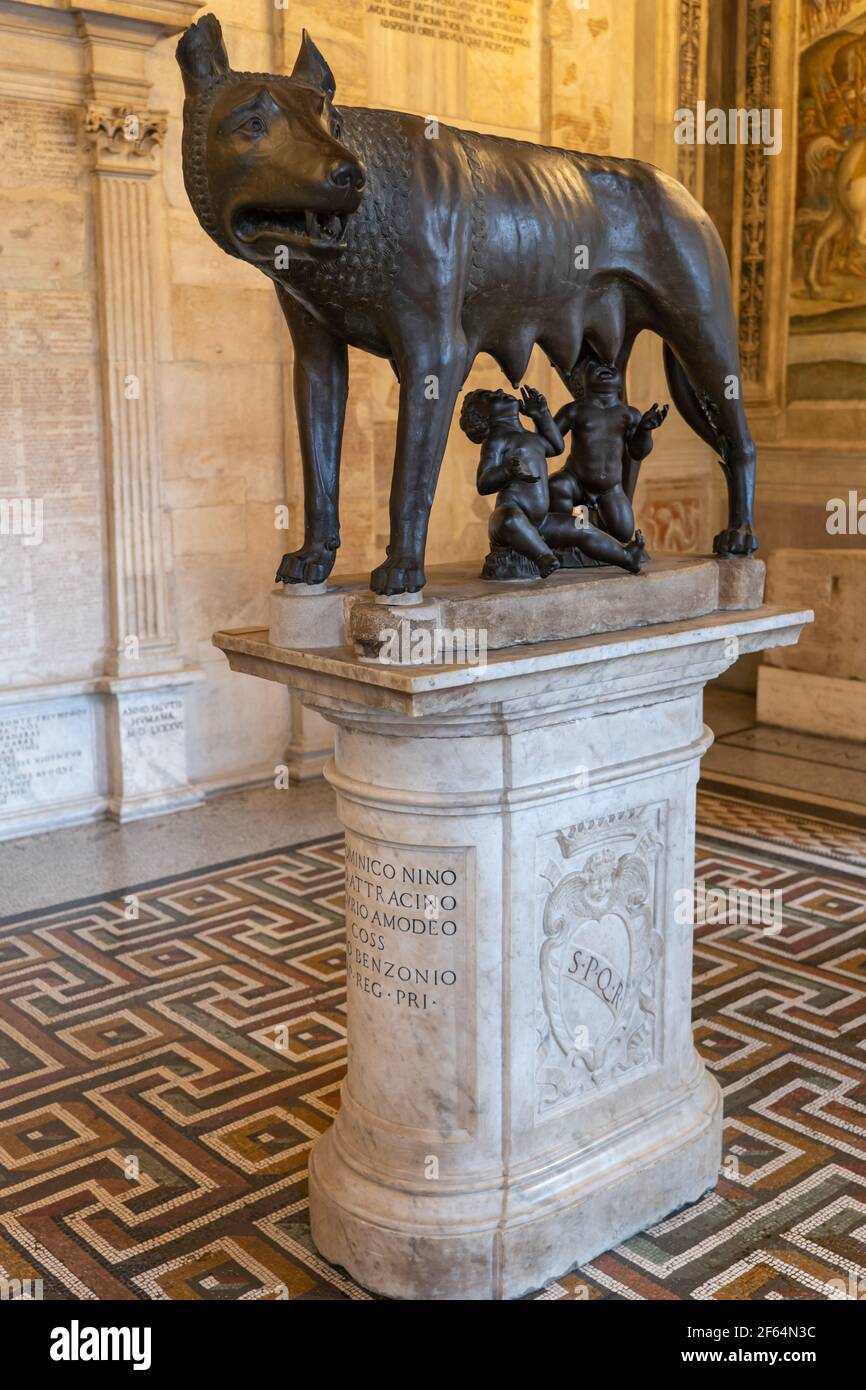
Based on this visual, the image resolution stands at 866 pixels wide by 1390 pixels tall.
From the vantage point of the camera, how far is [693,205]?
3.37m

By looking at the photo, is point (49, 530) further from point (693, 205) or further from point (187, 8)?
point (693, 205)

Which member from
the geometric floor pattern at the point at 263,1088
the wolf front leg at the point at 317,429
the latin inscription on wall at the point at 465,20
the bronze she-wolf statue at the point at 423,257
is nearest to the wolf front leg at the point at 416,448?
the bronze she-wolf statue at the point at 423,257

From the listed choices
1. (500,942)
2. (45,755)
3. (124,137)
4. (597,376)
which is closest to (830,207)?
(124,137)

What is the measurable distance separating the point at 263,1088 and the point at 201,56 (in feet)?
9.12

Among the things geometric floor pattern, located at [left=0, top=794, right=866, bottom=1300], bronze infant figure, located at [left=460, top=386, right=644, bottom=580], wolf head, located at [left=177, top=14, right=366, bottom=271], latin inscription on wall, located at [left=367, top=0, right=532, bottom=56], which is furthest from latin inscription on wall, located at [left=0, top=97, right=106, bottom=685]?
wolf head, located at [left=177, top=14, right=366, bottom=271]

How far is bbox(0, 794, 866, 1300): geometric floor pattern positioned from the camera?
3232 mm

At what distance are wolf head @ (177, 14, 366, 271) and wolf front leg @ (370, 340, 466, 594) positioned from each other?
32 centimetres

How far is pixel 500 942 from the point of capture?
3.05 meters

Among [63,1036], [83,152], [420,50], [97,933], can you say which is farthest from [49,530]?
[420,50]

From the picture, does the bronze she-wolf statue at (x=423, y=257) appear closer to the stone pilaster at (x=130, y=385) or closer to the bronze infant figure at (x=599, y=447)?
the bronze infant figure at (x=599, y=447)

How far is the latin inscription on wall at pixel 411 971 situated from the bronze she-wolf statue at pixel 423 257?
637 millimetres

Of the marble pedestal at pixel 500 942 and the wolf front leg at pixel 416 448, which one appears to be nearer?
the wolf front leg at pixel 416 448

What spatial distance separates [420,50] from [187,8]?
5.01ft

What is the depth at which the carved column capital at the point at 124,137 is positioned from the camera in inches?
243
